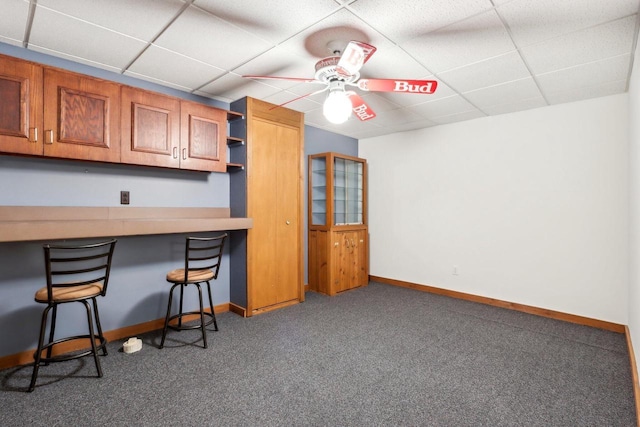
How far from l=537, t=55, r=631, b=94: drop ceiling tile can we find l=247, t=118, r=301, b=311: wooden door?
2.76m

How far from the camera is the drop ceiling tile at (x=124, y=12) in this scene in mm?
2031

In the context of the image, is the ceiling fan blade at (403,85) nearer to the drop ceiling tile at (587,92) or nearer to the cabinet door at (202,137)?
the cabinet door at (202,137)

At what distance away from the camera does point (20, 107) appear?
7.83ft

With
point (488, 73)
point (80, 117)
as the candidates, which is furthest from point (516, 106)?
point (80, 117)

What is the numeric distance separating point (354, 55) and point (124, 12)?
1.53 metres

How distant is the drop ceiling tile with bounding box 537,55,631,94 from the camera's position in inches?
108

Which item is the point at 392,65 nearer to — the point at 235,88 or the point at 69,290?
the point at 235,88

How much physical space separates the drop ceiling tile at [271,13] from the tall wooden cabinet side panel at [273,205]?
1475 millimetres

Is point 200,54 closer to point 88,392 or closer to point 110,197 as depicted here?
point 110,197

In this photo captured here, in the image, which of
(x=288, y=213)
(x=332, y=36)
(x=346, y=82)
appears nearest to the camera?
(x=332, y=36)

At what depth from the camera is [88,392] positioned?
2.21 meters

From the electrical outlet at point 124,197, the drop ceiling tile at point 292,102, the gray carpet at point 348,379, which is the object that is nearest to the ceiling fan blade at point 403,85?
the drop ceiling tile at point 292,102

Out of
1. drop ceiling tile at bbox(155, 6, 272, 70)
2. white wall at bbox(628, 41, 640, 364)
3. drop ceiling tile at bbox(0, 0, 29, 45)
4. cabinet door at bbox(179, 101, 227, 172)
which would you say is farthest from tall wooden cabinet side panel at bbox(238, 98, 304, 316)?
white wall at bbox(628, 41, 640, 364)

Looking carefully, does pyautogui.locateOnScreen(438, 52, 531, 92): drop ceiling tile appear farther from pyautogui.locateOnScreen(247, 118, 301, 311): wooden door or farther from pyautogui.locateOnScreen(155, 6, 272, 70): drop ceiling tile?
pyautogui.locateOnScreen(247, 118, 301, 311): wooden door
